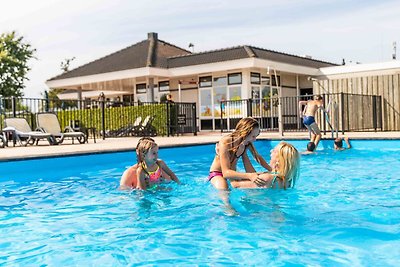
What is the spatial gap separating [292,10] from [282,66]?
3708mm

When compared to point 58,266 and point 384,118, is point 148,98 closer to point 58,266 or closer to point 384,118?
point 384,118

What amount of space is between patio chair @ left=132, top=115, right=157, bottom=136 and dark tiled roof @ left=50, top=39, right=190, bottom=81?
150 inches

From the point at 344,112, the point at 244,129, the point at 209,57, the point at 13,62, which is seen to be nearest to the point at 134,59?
the point at 209,57

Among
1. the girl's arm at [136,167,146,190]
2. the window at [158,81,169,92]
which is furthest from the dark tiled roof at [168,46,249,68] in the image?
the girl's arm at [136,167,146,190]

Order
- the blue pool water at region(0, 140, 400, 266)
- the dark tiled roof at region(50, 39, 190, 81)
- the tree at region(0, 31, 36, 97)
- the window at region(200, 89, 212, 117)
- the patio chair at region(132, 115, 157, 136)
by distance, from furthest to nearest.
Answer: the tree at region(0, 31, 36, 97)
the dark tiled roof at region(50, 39, 190, 81)
the window at region(200, 89, 212, 117)
the patio chair at region(132, 115, 157, 136)
the blue pool water at region(0, 140, 400, 266)

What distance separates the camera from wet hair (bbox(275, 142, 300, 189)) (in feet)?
15.1

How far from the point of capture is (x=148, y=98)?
888 inches

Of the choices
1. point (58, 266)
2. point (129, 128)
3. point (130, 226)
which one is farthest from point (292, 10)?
point (58, 266)

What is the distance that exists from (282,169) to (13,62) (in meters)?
30.5

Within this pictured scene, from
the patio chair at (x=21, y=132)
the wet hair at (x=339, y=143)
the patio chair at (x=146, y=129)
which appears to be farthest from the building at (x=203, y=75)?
the patio chair at (x=21, y=132)

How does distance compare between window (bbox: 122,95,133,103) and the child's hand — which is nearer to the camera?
the child's hand

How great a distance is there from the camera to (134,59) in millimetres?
22594

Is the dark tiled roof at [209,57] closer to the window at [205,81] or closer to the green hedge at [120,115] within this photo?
the window at [205,81]

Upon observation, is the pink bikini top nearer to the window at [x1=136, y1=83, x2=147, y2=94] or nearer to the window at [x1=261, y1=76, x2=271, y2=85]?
the window at [x1=261, y1=76, x2=271, y2=85]
